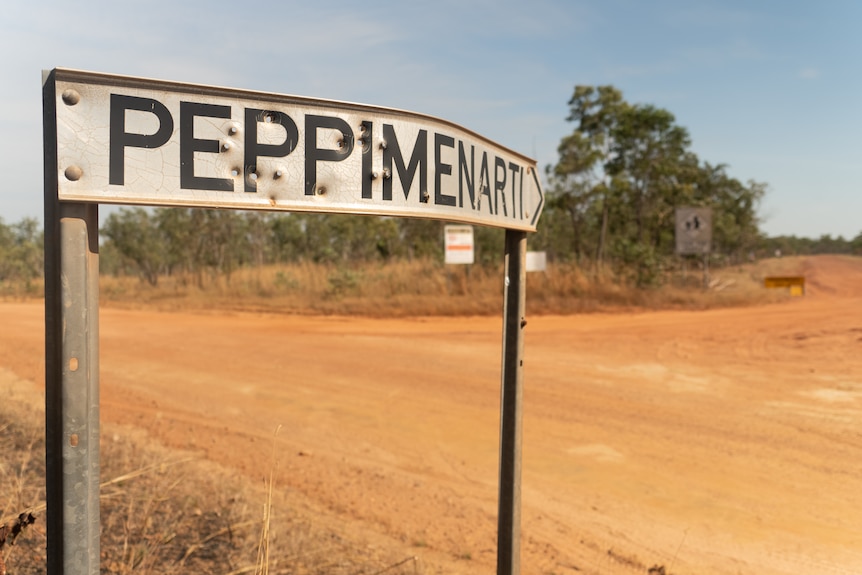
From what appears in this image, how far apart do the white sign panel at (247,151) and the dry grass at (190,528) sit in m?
1.16

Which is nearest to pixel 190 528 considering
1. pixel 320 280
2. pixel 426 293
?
pixel 426 293

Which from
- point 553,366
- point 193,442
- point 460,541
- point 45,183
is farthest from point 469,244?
point 45,183

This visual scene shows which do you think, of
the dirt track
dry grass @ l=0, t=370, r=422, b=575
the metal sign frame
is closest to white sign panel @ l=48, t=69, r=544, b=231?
the metal sign frame

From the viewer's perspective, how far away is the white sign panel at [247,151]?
1271mm

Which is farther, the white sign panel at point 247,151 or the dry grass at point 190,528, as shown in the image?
the dry grass at point 190,528

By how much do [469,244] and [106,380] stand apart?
7.03 metres

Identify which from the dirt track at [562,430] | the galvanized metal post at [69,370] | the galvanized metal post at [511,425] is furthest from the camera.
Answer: the dirt track at [562,430]

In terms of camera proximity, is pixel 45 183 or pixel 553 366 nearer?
pixel 45 183

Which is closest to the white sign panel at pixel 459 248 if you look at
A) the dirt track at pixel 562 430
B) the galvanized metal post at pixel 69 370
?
Result: the dirt track at pixel 562 430

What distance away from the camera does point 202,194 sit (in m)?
1.38

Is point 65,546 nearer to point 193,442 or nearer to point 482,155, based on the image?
point 482,155

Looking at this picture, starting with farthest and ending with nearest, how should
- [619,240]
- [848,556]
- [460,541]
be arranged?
[619,240] < [460,541] < [848,556]

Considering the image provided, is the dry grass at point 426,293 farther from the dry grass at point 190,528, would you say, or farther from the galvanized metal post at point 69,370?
the galvanized metal post at point 69,370

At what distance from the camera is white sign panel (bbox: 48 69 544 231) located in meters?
1.27
